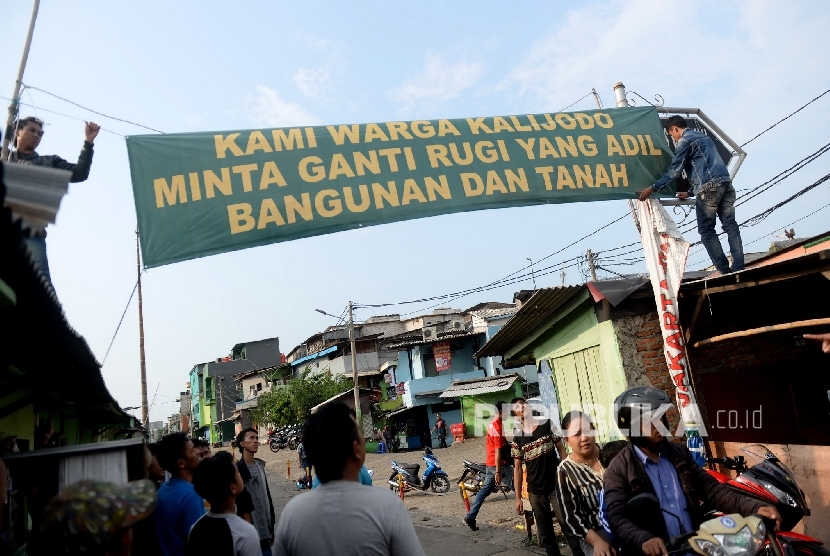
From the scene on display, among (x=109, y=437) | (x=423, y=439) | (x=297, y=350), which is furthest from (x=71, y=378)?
(x=297, y=350)

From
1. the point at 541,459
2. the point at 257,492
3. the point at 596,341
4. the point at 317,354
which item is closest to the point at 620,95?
the point at 596,341

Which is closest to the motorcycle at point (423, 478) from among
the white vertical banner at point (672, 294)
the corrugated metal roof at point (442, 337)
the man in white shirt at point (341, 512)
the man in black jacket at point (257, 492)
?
the white vertical banner at point (672, 294)

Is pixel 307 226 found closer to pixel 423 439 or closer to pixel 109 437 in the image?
pixel 109 437

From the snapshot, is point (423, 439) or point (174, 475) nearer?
point (174, 475)

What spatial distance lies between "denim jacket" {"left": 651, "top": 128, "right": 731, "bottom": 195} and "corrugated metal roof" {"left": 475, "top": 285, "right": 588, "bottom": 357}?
70.1 inches

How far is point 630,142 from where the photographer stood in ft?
25.5

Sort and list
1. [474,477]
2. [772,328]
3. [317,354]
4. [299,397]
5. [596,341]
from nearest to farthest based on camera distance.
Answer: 1. [772,328]
2. [596,341]
3. [474,477]
4. [299,397]
5. [317,354]

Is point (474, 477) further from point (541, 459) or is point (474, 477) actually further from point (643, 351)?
point (541, 459)

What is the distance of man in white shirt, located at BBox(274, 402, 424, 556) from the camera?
7.44ft

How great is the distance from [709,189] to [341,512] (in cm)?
638

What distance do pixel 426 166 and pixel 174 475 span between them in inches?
163

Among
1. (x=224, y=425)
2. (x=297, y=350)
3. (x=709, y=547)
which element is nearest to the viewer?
(x=709, y=547)

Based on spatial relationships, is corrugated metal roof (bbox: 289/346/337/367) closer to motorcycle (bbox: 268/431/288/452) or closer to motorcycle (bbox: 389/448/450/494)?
motorcycle (bbox: 268/431/288/452)

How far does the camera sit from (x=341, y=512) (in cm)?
230
